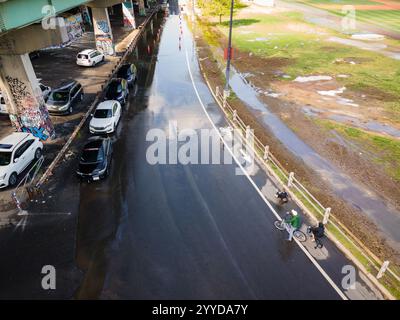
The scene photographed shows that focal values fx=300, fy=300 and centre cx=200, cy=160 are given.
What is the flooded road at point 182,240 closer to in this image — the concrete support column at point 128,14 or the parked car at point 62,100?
the parked car at point 62,100

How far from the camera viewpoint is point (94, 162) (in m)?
17.3

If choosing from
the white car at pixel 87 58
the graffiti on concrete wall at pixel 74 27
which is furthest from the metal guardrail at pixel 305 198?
the graffiti on concrete wall at pixel 74 27

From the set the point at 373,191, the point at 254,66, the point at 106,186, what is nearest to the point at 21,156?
the point at 106,186

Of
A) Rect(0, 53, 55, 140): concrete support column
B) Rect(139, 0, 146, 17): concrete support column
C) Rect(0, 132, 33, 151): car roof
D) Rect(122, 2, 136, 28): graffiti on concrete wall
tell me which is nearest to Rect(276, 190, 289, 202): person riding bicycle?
Rect(0, 132, 33, 151): car roof

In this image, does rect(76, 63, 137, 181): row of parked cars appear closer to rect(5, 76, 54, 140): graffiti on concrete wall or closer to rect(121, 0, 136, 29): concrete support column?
rect(5, 76, 54, 140): graffiti on concrete wall

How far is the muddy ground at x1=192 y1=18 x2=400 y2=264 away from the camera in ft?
46.7

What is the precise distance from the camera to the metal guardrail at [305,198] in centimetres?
1236

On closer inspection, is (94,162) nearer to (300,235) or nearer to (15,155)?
(15,155)

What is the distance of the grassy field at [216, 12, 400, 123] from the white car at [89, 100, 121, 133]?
70.9 feet

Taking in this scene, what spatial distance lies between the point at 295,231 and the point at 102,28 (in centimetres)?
3709

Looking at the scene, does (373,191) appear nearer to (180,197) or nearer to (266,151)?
(266,151)

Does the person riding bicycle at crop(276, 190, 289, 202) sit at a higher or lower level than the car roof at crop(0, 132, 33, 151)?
lower

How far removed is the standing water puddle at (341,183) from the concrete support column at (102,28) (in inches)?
962

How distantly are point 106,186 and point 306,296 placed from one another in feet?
38.3
